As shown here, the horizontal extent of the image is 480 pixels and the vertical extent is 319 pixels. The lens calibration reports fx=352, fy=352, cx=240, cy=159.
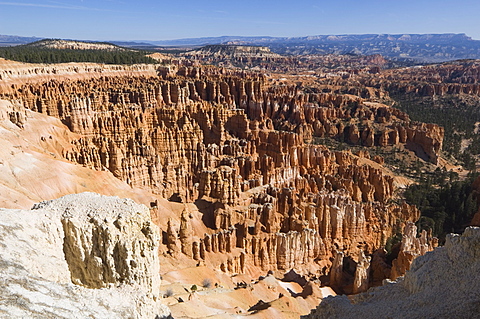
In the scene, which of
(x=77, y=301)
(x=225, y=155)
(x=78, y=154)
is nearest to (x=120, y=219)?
(x=77, y=301)

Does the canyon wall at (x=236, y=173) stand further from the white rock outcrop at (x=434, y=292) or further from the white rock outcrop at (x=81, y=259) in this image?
the white rock outcrop at (x=434, y=292)

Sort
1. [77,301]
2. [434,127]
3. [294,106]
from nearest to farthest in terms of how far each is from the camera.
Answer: [77,301], [434,127], [294,106]

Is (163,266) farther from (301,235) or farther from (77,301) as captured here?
(77,301)

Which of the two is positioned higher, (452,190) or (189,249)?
(189,249)

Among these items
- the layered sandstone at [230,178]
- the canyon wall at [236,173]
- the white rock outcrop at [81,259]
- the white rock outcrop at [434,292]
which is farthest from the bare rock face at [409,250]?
the white rock outcrop at [81,259]

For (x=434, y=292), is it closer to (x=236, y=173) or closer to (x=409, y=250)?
(x=409, y=250)

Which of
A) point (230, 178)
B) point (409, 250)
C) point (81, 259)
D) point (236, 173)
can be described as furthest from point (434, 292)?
point (236, 173)

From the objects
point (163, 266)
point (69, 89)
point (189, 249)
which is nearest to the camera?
point (163, 266)
